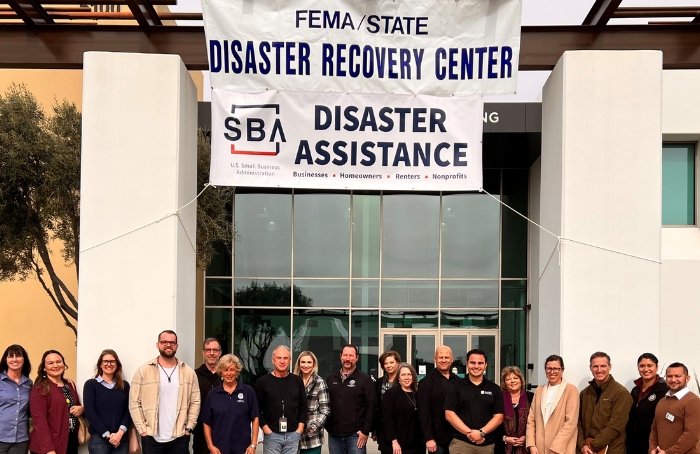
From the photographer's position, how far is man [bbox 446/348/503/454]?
7.33m

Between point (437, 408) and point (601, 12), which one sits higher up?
point (601, 12)

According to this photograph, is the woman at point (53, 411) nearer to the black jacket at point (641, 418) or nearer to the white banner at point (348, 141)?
the white banner at point (348, 141)

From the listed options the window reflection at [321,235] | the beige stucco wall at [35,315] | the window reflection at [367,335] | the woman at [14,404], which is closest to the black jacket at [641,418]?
the woman at [14,404]

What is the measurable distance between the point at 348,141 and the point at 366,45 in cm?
86

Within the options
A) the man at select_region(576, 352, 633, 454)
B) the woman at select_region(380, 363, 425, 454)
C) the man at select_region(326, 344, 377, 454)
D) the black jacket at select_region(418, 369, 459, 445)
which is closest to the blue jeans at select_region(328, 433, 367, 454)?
the man at select_region(326, 344, 377, 454)

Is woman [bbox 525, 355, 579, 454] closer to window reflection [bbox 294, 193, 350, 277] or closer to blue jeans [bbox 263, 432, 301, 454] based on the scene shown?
blue jeans [bbox 263, 432, 301, 454]

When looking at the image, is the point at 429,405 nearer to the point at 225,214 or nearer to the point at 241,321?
the point at 225,214

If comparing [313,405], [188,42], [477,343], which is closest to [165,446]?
[313,405]

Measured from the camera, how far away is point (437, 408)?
7.50m

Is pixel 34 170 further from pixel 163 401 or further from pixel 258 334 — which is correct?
pixel 163 401

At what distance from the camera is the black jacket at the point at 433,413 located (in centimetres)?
746

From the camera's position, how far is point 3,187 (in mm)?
13844

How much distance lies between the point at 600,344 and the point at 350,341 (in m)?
12.0

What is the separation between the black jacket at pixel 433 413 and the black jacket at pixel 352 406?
1.84ft
